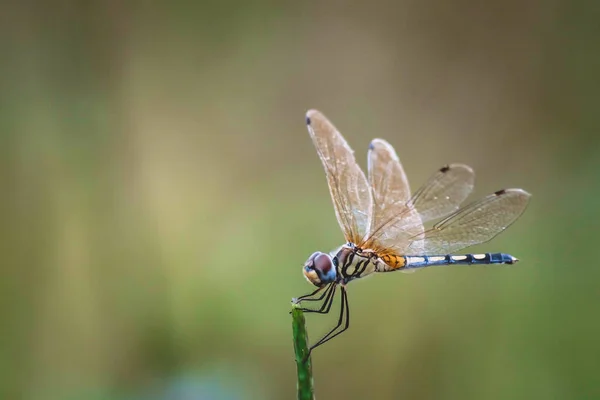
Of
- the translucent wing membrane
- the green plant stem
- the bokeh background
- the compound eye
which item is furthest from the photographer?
the bokeh background

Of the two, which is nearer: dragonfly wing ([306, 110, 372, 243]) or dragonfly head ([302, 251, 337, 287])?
dragonfly head ([302, 251, 337, 287])

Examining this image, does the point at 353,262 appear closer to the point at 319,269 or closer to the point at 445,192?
the point at 319,269

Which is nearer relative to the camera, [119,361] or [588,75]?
[119,361]

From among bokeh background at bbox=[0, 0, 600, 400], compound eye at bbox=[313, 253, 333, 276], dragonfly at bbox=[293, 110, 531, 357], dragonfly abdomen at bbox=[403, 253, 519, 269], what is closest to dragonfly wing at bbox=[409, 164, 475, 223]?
dragonfly at bbox=[293, 110, 531, 357]

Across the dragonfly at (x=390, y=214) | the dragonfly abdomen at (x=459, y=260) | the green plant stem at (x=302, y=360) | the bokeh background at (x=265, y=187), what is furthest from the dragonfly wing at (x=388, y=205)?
the green plant stem at (x=302, y=360)

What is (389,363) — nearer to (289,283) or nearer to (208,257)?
(289,283)

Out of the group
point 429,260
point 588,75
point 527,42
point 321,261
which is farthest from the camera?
point 527,42

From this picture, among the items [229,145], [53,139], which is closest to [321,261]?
[53,139]

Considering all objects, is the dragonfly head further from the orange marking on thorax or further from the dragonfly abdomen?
the dragonfly abdomen
